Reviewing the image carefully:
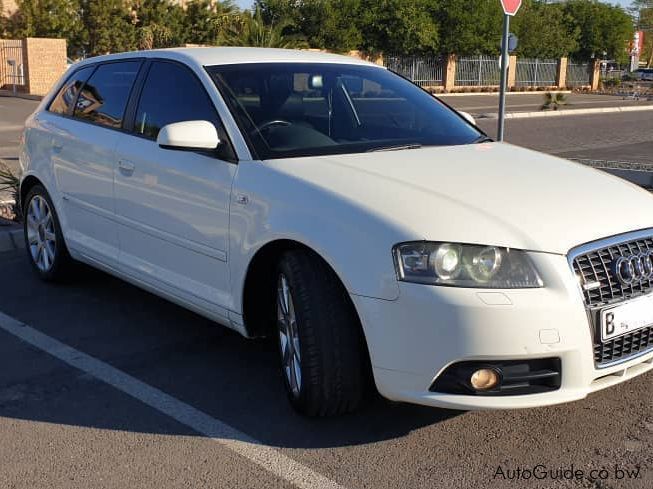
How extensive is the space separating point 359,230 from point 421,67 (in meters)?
41.2

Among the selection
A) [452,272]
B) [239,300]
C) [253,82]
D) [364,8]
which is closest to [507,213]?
[452,272]

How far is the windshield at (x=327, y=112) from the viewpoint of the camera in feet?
13.6

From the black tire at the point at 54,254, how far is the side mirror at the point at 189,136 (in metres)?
2.05

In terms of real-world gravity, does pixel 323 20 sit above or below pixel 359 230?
above

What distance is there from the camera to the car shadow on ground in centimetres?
370

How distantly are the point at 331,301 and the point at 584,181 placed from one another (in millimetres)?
1409

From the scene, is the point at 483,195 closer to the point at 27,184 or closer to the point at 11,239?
the point at 27,184

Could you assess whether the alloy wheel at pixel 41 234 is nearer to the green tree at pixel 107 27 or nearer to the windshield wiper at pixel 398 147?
the windshield wiper at pixel 398 147

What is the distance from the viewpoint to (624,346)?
3.36 metres

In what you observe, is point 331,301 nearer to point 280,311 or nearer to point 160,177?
point 280,311

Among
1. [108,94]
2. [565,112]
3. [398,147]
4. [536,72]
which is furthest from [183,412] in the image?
[536,72]

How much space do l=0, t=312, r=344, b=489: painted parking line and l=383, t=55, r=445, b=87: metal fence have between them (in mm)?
38020

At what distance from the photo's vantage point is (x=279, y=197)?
3684 mm

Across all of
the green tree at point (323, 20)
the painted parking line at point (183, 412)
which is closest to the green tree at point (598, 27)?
the green tree at point (323, 20)
